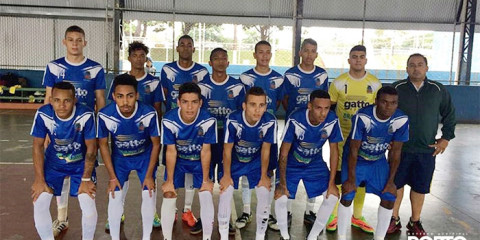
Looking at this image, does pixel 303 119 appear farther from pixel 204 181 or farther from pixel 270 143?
pixel 204 181

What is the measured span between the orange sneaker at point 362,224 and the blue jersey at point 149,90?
2.47 metres

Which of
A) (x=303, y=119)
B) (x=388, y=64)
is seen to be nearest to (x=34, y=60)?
(x=303, y=119)

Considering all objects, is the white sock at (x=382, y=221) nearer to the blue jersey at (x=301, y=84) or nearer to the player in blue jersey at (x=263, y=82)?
the player in blue jersey at (x=263, y=82)

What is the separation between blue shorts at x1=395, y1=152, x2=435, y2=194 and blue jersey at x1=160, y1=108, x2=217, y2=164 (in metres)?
1.96

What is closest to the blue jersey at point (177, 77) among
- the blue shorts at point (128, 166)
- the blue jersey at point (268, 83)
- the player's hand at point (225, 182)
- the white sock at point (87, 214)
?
the blue jersey at point (268, 83)

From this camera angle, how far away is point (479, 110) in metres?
13.4

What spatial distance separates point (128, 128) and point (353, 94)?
7.48 feet

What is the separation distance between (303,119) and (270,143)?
37 centimetres

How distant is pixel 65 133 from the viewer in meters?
Result: 3.53

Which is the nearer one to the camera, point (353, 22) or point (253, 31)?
point (353, 22)

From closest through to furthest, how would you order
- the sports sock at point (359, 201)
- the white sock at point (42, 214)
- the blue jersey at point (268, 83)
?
the white sock at point (42, 214), the sports sock at point (359, 201), the blue jersey at point (268, 83)

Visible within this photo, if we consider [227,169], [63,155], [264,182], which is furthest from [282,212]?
[63,155]

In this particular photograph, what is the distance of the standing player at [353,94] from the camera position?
4.27 m

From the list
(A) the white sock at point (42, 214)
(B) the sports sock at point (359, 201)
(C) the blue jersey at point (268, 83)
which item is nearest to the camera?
(A) the white sock at point (42, 214)
